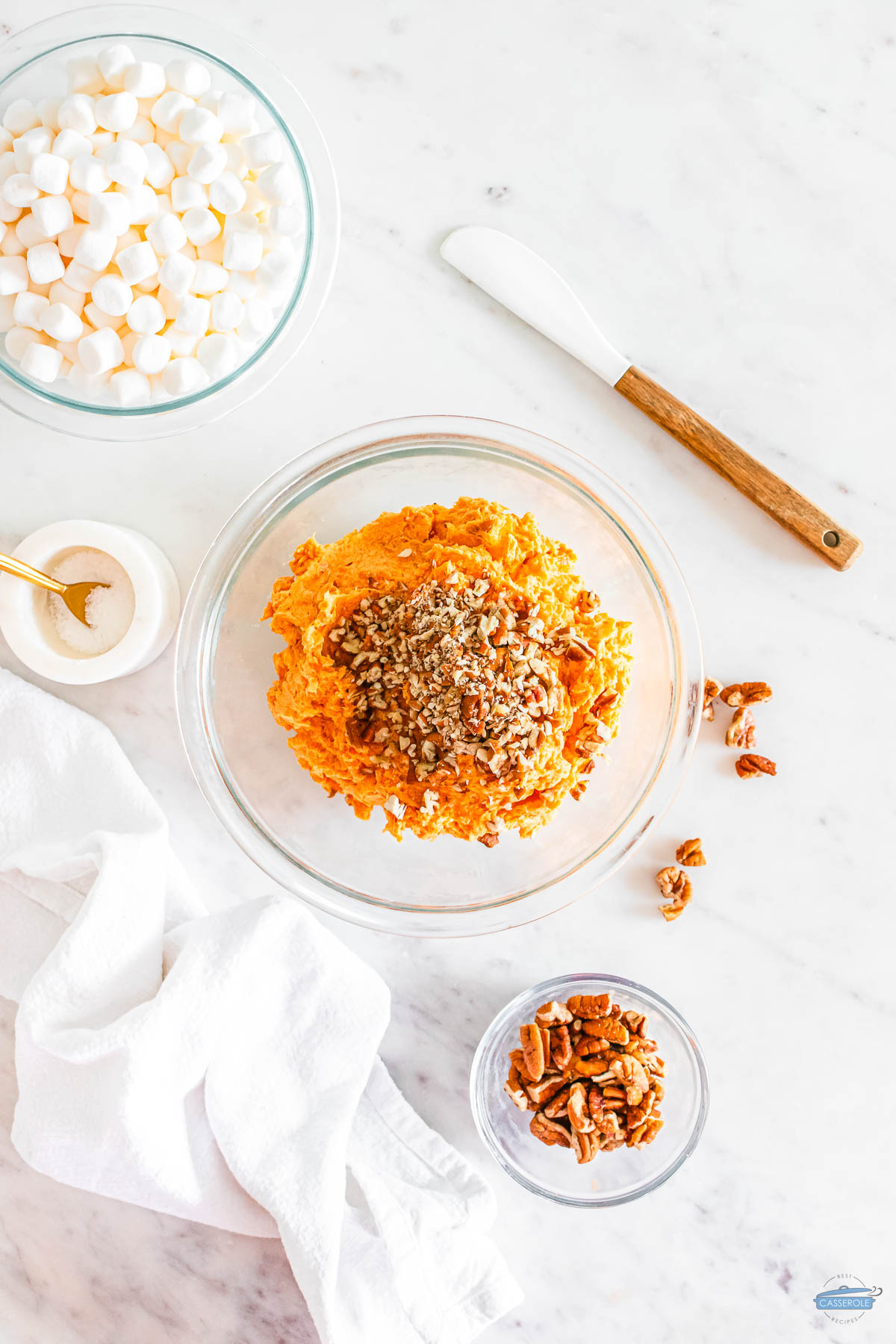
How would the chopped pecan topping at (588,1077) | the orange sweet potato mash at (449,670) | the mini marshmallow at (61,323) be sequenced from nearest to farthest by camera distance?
the orange sweet potato mash at (449,670)
the mini marshmallow at (61,323)
the chopped pecan topping at (588,1077)

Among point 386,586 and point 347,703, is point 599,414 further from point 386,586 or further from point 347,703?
point 347,703

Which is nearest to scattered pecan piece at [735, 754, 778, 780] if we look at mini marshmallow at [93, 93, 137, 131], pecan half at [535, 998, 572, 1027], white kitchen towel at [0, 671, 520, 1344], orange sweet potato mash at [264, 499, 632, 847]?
orange sweet potato mash at [264, 499, 632, 847]

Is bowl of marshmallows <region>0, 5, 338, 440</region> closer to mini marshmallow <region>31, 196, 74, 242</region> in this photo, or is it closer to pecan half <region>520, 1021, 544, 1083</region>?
mini marshmallow <region>31, 196, 74, 242</region>

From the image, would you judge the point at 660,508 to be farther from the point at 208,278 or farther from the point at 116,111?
the point at 116,111

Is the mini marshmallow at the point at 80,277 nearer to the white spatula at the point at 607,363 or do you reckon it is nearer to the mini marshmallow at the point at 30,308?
the mini marshmallow at the point at 30,308

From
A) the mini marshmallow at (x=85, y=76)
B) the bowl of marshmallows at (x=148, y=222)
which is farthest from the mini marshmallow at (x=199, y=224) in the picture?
the mini marshmallow at (x=85, y=76)

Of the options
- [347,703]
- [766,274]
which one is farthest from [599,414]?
[347,703]
